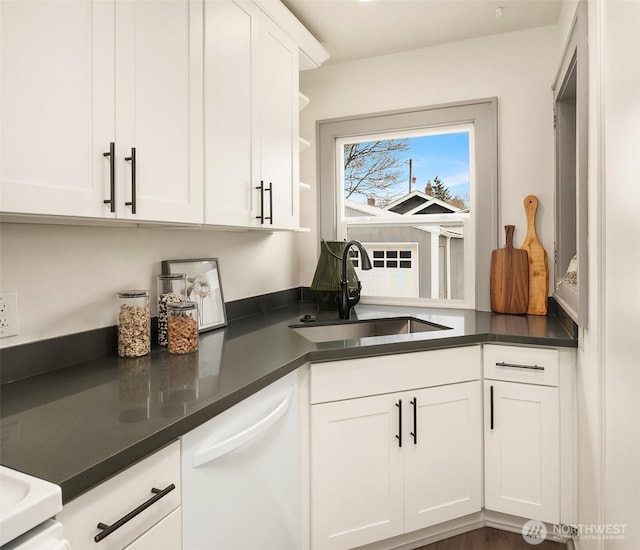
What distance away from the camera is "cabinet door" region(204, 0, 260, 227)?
5.27 ft

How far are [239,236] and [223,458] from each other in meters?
1.35

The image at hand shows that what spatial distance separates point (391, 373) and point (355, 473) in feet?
1.32

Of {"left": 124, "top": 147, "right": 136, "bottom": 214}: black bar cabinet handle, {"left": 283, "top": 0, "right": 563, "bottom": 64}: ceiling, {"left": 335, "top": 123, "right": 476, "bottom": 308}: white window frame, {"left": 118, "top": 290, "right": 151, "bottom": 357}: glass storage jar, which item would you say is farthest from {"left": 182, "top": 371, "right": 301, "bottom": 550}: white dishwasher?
{"left": 283, "top": 0, "right": 563, "bottom": 64}: ceiling

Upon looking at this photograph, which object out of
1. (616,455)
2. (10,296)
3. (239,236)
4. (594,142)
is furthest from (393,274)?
(10,296)

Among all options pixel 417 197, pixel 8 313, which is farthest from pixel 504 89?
pixel 8 313

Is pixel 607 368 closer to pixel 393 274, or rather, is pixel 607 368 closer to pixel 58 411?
pixel 58 411

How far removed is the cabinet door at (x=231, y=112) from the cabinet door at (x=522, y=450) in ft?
4.23

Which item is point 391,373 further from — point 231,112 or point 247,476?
point 231,112

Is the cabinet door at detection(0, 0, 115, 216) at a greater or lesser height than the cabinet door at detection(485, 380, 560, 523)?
greater

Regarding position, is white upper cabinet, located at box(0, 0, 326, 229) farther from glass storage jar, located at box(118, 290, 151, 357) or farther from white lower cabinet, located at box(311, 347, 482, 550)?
white lower cabinet, located at box(311, 347, 482, 550)

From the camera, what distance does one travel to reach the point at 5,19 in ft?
3.10

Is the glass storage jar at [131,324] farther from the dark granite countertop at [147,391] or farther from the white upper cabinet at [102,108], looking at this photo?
the white upper cabinet at [102,108]

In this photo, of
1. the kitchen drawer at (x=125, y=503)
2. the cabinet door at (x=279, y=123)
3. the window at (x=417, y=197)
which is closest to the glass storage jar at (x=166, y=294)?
the cabinet door at (x=279, y=123)

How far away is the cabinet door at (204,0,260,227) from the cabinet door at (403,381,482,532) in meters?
1.01
